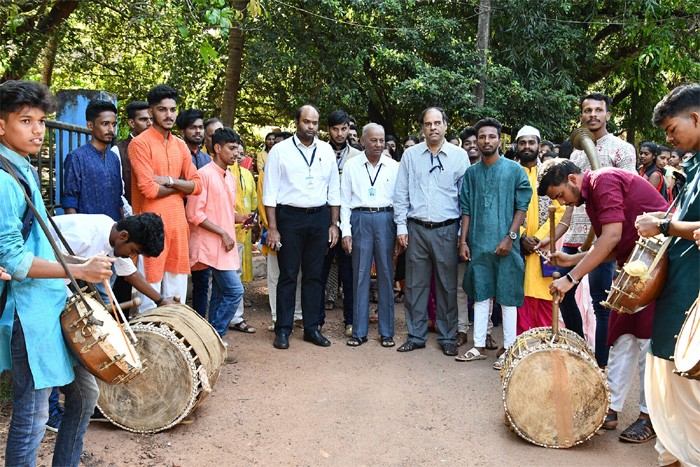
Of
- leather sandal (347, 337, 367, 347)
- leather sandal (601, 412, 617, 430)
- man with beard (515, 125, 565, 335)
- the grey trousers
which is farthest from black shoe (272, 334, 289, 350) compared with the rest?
leather sandal (601, 412, 617, 430)

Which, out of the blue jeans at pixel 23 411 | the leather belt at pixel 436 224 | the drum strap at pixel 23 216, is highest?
the drum strap at pixel 23 216

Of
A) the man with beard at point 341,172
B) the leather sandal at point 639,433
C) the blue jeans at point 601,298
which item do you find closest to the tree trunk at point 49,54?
the man with beard at point 341,172

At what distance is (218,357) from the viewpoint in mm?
4832

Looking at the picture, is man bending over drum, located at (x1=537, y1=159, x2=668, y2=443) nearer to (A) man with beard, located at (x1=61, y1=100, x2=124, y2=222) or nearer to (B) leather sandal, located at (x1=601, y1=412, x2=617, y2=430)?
(B) leather sandal, located at (x1=601, y1=412, x2=617, y2=430)

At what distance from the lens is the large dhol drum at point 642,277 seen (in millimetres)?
3764

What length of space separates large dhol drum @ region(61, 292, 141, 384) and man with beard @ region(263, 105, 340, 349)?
3399 millimetres

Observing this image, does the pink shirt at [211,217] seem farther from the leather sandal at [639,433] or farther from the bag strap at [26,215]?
the leather sandal at [639,433]

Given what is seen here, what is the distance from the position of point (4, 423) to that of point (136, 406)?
2.96ft

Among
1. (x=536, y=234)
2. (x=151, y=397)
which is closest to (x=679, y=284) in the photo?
(x=536, y=234)

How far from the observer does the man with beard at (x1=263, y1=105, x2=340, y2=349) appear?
21.8 feet

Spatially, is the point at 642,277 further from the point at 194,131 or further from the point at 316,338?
the point at 194,131

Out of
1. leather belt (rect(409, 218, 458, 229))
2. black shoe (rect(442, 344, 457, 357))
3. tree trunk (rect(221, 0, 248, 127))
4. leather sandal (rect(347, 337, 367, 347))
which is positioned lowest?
leather sandal (rect(347, 337, 367, 347))

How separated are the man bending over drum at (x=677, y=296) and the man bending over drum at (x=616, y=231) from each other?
49cm

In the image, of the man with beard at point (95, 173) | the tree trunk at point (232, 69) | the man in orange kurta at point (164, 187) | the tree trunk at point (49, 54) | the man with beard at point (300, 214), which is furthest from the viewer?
the tree trunk at point (232, 69)
